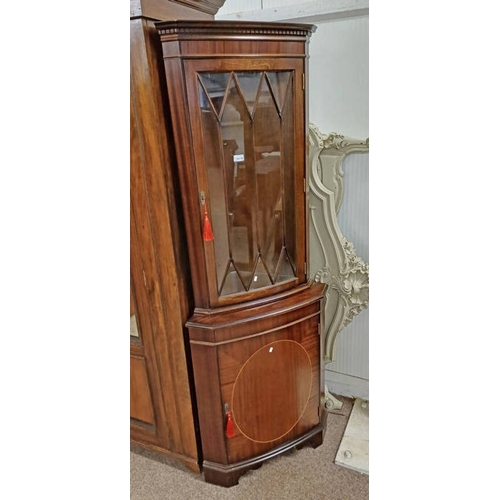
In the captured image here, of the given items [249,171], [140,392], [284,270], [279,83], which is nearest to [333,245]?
[284,270]

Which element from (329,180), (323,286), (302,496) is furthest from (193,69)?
(302,496)

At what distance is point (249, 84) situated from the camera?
137 cm

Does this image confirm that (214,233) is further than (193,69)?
Yes

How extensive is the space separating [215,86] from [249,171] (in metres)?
0.29

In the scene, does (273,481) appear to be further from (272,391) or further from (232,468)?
(272,391)

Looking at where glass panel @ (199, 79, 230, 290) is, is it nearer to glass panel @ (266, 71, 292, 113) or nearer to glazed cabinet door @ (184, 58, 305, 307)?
glazed cabinet door @ (184, 58, 305, 307)

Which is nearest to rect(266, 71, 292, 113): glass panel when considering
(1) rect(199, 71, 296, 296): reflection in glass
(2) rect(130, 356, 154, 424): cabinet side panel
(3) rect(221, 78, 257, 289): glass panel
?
(1) rect(199, 71, 296, 296): reflection in glass

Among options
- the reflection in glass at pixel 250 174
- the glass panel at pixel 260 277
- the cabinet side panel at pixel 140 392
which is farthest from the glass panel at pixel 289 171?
the cabinet side panel at pixel 140 392

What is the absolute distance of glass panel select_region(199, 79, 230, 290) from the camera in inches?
53.7

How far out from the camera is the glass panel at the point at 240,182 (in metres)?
1.39

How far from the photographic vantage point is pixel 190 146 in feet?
4.45

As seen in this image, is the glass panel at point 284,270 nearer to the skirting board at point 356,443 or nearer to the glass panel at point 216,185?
the glass panel at point 216,185
